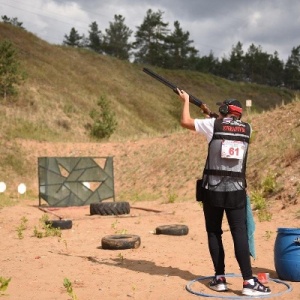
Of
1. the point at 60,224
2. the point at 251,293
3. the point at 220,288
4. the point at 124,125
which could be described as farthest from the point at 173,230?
the point at 124,125

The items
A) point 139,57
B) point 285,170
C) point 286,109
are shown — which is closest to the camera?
point 285,170

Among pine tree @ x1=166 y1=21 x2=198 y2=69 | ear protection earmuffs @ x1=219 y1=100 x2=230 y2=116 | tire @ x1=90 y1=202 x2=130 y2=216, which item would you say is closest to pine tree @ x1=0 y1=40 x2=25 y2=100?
tire @ x1=90 y1=202 x2=130 y2=216

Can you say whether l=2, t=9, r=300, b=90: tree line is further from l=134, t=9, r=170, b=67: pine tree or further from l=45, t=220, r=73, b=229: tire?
l=45, t=220, r=73, b=229: tire

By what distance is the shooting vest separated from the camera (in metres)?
5.66

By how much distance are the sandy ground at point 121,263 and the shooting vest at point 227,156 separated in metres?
1.20

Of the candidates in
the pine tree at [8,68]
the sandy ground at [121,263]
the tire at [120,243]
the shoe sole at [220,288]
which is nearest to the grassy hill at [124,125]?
the pine tree at [8,68]

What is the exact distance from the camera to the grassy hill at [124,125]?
19250 mm

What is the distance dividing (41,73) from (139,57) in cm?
4398

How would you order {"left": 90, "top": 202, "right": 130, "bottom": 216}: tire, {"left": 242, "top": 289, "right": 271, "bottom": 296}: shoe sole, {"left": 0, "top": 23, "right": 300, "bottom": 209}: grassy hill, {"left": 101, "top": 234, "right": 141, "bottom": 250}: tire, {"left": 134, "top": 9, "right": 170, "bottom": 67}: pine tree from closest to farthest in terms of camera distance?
{"left": 242, "top": 289, "right": 271, "bottom": 296}: shoe sole
{"left": 101, "top": 234, "right": 141, "bottom": 250}: tire
{"left": 90, "top": 202, "right": 130, "bottom": 216}: tire
{"left": 0, "top": 23, "right": 300, "bottom": 209}: grassy hill
{"left": 134, "top": 9, "right": 170, "bottom": 67}: pine tree

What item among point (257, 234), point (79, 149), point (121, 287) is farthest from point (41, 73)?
point (121, 287)

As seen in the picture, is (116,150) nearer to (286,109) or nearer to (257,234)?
(286,109)

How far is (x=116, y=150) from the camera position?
2727cm

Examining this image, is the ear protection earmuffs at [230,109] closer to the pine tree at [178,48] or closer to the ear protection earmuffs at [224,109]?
the ear protection earmuffs at [224,109]

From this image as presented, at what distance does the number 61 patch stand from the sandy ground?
59.5 inches
